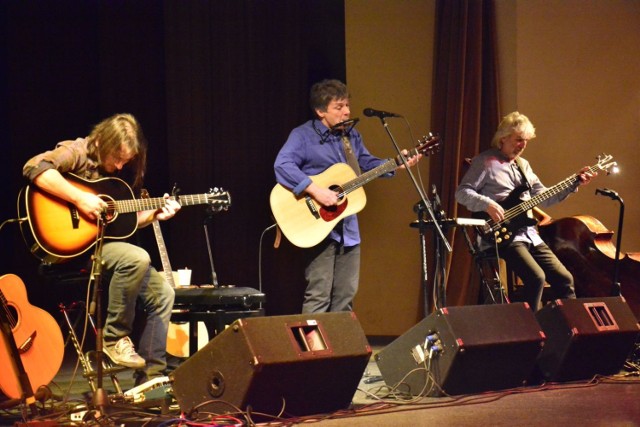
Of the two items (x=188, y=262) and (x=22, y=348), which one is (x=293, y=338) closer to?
(x=22, y=348)

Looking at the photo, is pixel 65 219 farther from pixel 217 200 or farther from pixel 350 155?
pixel 350 155

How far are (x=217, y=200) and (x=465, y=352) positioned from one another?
5.14ft

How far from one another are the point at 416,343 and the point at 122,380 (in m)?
1.82

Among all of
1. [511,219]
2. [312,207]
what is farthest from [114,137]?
[511,219]

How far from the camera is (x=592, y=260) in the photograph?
561cm

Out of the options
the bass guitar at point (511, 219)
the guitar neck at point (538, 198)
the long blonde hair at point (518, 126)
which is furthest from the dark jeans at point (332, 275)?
the long blonde hair at point (518, 126)

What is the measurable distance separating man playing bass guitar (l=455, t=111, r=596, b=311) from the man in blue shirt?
906 mm

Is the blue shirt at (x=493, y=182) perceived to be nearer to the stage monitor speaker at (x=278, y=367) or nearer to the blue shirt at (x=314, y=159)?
the blue shirt at (x=314, y=159)

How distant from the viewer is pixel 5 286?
3.90 metres

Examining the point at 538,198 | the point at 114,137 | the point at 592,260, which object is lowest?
the point at 592,260

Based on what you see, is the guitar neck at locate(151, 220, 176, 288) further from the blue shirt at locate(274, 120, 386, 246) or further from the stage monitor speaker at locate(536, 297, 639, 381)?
the stage monitor speaker at locate(536, 297, 639, 381)

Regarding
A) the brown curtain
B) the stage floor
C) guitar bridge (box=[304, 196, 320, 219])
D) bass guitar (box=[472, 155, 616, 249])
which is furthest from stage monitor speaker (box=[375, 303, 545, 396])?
the brown curtain

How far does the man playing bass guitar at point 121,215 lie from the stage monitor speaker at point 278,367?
639mm

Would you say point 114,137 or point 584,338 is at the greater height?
point 114,137
